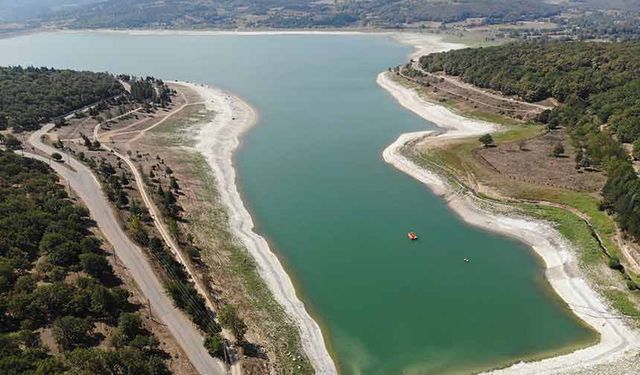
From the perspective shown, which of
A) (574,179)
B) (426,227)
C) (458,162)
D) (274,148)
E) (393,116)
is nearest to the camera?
(426,227)

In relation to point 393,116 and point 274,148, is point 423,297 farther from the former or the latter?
point 393,116

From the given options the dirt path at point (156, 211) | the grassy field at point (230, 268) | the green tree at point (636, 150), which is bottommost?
the grassy field at point (230, 268)

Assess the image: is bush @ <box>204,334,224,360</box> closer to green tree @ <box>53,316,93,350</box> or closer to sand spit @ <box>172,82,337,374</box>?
sand spit @ <box>172,82,337,374</box>

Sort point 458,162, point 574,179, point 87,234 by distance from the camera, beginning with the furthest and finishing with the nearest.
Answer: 1. point 458,162
2. point 574,179
3. point 87,234

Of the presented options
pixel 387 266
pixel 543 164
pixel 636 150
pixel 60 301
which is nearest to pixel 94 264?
pixel 60 301

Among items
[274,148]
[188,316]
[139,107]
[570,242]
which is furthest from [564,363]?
[139,107]

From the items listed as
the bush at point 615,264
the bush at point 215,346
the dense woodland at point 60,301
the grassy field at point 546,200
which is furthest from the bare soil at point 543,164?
the dense woodland at point 60,301

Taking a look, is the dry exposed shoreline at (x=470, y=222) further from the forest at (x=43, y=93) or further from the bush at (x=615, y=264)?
the forest at (x=43, y=93)
